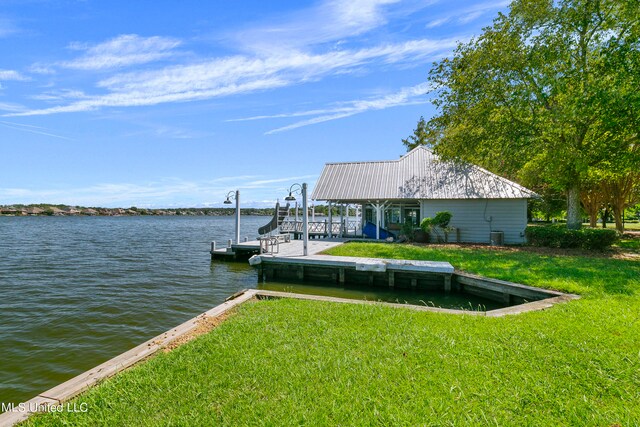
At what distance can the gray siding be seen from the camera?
16.2 m

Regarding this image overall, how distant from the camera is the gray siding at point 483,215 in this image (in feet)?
53.1

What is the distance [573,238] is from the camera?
44.9 feet

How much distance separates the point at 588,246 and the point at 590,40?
9.44 m

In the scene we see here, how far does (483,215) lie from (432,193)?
9.17 feet

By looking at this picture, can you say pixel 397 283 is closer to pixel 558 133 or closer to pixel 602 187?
pixel 558 133

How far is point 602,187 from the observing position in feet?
71.5

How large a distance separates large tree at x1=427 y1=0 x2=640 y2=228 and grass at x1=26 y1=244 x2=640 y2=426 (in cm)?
1116

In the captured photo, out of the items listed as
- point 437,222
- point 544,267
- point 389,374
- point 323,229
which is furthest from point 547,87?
point 389,374

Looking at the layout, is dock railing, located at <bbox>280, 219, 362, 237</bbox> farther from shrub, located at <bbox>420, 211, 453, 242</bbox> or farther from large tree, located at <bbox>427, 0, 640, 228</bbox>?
large tree, located at <bbox>427, 0, 640, 228</bbox>

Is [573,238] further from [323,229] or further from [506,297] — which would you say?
[323,229]

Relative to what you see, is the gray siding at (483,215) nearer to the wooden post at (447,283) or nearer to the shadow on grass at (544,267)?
the shadow on grass at (544,267)

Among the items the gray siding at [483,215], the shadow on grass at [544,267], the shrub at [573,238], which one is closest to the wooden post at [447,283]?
the shadow on grass at [544,267]

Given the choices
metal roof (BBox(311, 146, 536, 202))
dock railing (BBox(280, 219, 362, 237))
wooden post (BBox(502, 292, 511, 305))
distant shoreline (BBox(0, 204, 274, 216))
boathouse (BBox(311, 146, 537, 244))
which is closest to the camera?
wooden post (BBox(502, 292, 511, 305))

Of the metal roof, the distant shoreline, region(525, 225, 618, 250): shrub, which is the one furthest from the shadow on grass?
the distant shoreline
